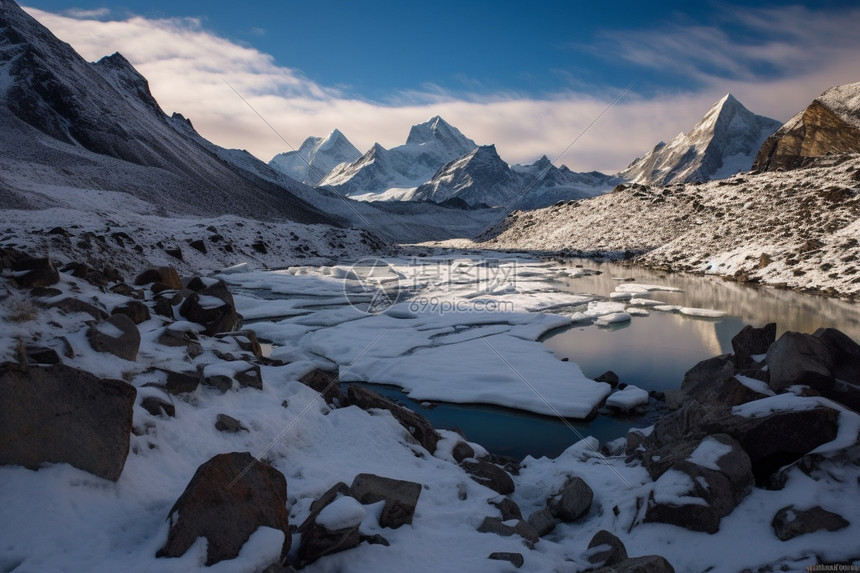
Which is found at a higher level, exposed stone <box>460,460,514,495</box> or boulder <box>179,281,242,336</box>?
boulder <box>179,281,242,336</box>

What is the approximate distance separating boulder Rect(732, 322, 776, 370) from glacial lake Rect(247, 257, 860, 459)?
1.62 m

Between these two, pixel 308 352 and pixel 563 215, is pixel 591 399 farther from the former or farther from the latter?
pixel 563 215

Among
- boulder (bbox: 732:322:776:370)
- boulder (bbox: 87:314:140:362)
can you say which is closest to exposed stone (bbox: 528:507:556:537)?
boulder (bbox: 732:322:776:370)

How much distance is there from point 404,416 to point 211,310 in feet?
16.4

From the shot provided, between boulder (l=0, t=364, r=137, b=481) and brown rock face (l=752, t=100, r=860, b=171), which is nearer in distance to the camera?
boulder (l=0, t=364, r=137, b=481)

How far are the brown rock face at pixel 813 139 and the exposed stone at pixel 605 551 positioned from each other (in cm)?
5394

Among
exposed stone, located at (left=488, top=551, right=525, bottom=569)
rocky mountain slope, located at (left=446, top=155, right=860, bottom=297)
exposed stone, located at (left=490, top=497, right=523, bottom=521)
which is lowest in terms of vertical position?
exposed stone, located at (left=490, top=497, right=523, bottom=521)

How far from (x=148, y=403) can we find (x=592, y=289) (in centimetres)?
2243

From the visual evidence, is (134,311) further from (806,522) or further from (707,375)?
(707,375)

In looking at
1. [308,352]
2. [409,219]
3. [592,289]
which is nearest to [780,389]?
[308,352]

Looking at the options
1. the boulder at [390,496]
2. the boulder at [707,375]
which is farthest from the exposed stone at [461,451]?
the boulder at [707,375]

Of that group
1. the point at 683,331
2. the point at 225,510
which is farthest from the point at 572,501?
the point at 683,331

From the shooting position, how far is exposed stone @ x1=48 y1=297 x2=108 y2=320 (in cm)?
682

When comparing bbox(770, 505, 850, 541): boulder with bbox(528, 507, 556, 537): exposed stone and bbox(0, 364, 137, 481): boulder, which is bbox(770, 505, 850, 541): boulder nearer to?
bbox(528, 507, 556, 537): exposed stone
